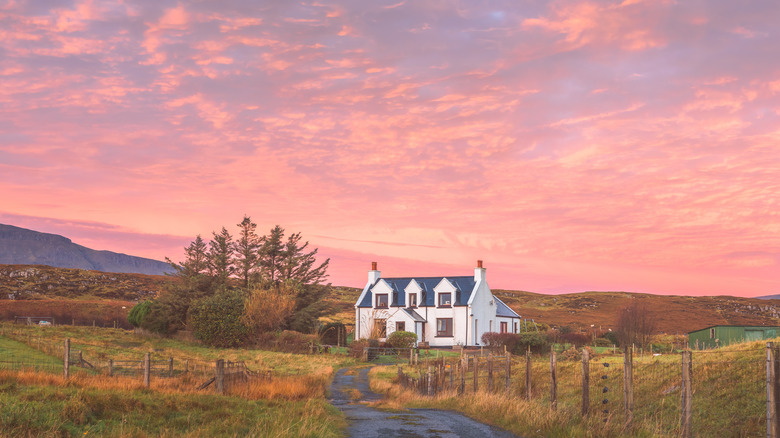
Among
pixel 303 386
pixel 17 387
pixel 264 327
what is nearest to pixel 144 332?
pixel 264 327

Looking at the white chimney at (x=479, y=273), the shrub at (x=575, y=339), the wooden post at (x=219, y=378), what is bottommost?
the shrub at (x=575, y=339)

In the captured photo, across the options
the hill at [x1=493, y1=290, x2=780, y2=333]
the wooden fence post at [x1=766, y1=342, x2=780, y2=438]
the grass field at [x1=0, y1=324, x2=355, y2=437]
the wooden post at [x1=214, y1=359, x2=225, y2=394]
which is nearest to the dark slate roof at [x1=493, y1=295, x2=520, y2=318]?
the hill at [x1=493, y1=290, x2=780, y2=333]

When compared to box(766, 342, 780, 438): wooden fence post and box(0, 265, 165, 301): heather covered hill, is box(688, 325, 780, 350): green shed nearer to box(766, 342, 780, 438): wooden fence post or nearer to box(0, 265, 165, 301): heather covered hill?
box(766, 342, 780, 438): wooden fence post

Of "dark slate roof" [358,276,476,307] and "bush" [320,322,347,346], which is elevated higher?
"dark slate roof" [358,276,476,307]

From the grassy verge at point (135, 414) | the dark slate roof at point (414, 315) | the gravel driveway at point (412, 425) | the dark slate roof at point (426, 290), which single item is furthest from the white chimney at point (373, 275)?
the grassy verge at point (135, 414)

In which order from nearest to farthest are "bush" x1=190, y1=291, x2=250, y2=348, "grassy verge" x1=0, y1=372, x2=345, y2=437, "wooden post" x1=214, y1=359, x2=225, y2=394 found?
"grassy verge" x1=0, y1=372, x2=345, y2=437 < "wooden post" x1=214, y1=359, x2=225, y2=394 < "bush" x1=190, y1=291, x2=250, y2=348

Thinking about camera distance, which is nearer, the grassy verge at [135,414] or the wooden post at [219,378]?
the grassy verge at [135,414]

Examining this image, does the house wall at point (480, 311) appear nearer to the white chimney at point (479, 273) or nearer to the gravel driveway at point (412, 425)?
the white chimney at point (479, 273)

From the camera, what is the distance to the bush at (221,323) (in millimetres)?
52688

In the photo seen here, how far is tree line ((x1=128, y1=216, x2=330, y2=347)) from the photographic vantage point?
53.5 metres

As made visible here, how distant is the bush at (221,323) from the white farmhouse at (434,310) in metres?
12.6

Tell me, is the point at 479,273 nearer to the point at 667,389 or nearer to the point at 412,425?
the point at 667,389

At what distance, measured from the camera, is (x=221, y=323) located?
52750 mm

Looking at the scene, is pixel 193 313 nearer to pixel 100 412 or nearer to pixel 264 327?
pixel 264 327
